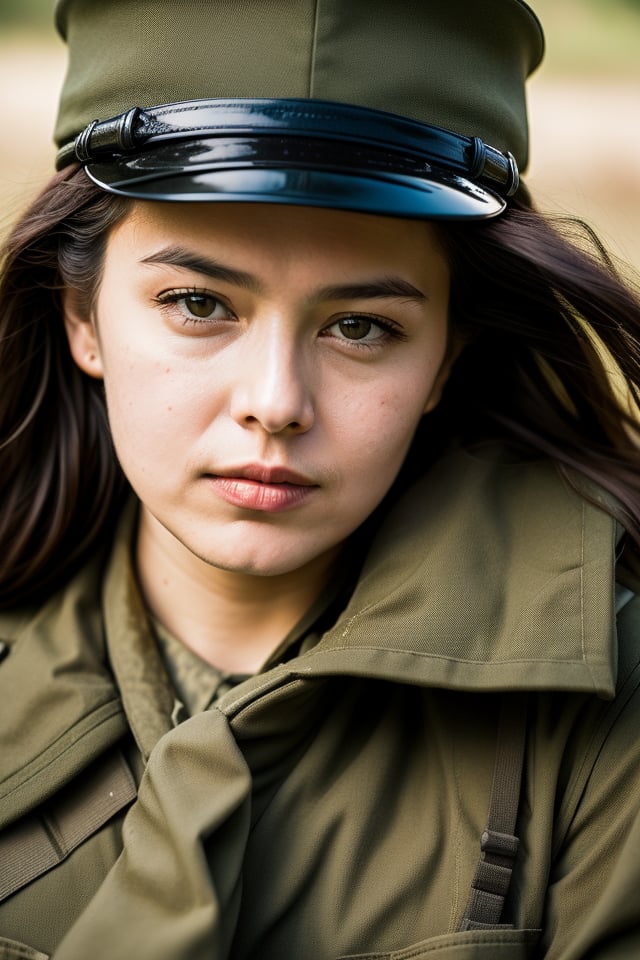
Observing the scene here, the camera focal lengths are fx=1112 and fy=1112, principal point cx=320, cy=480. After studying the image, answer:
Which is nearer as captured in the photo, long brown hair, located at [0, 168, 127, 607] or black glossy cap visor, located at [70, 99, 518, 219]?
black glossy cap visor, located at [70, 99, 518, 219]

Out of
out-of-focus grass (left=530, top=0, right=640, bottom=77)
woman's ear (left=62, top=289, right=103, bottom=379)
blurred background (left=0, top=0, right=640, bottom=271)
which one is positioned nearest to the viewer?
woman's ear (left=62, top=289, right=103, bottom=379)

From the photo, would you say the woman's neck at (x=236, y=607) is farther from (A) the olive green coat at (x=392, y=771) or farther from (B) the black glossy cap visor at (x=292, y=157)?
(B) the black glossy cap visor at (x=292, y=157)

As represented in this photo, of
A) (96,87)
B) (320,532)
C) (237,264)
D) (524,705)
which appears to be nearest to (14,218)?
(96,87)

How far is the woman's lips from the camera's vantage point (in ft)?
5.95

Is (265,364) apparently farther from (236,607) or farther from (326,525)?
(236,607)

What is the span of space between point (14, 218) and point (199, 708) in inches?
41.9

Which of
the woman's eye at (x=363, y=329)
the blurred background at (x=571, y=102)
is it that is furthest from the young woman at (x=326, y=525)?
the blurred background at (x=571, y=102)

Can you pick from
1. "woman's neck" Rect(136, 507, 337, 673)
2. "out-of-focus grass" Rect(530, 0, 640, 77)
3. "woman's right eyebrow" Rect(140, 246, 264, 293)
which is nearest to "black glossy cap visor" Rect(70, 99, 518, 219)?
"woman's right eyebrow" Rect(140, 246, 264, 293)

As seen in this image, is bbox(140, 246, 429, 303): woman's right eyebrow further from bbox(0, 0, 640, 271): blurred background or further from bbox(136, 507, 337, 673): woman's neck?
bbox(0, 0, 640, 271): blurred background

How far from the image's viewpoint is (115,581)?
7.37 feet

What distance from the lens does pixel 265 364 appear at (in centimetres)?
175

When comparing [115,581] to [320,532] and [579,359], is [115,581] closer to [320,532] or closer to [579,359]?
[320,532]

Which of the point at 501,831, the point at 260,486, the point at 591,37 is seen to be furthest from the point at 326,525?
the point at 591,37

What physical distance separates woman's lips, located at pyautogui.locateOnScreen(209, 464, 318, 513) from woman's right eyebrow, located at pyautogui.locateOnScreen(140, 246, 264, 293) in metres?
0.29
